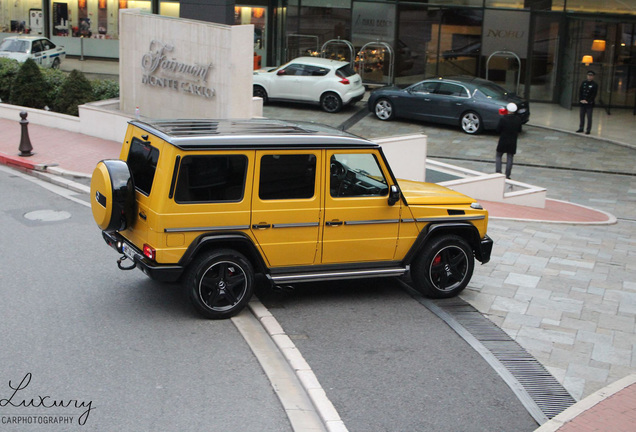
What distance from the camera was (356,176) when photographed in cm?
923

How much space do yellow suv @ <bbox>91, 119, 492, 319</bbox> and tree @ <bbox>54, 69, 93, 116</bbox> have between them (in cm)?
1230

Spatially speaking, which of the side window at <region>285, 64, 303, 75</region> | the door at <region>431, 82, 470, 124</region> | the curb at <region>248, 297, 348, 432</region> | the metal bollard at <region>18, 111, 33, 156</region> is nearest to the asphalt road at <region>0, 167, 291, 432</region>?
the curb at <region>248, 297, 348, 432</region>

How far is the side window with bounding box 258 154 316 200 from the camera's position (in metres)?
8.78

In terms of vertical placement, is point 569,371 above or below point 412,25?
below

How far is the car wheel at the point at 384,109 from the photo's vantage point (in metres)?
25.4

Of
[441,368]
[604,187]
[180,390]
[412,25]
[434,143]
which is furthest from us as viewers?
[412,25]

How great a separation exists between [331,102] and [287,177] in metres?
17.4

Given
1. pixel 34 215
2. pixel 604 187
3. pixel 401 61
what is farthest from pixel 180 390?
pixel 401 61

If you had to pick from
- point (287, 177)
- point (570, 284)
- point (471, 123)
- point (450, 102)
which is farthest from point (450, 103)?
point (287, 177)

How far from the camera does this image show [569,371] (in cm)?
806

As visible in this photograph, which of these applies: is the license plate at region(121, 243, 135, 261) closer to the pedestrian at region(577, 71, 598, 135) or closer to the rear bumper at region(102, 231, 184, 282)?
the rear bumper at region(102, 231, 184, 282)

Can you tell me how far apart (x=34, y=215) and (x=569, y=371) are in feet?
27.7

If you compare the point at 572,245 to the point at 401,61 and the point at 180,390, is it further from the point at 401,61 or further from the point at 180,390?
the point at 401,61

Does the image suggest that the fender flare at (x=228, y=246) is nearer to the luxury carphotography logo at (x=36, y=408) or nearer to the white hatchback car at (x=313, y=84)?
the luxury carphotography logo at (x=36, y=408)
